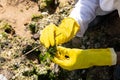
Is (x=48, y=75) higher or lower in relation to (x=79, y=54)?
lower

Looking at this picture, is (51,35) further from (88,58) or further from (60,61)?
(88,58)

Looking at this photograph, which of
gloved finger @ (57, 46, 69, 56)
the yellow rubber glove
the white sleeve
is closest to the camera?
the yellow rubber glove

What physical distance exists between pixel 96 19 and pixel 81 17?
495 millimetres

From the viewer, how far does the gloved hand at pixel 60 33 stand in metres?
2.64

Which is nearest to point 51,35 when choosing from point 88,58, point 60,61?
point 60,61

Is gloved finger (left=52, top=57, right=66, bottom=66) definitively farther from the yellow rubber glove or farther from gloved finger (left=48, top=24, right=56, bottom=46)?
gloved finger (left=48, top=24, right=56, bottom=46)

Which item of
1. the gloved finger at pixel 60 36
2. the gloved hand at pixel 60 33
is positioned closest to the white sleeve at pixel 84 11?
the gloved hand at pixel 60 33

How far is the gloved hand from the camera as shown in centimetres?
264

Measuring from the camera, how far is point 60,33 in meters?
2.71

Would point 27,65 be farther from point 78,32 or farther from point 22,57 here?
point 78,32

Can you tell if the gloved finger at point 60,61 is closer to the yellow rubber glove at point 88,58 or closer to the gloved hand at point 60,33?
the yellow rubber glove at point 88,58

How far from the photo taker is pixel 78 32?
2.88 meters

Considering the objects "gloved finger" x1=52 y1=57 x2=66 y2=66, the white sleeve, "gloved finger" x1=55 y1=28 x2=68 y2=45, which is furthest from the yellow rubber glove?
the white sleeve

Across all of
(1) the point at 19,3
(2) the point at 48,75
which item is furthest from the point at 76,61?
(1) the point at 19,3
